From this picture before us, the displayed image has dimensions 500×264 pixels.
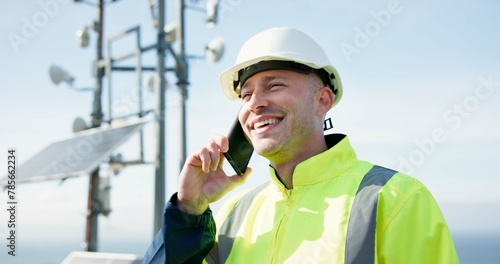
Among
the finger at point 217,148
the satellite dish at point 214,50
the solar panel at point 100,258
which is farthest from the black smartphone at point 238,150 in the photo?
the satellite dish at point 214,50

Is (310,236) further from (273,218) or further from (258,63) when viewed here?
(258,63)

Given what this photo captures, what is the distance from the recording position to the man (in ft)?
6.69

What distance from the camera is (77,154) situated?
9.62 m

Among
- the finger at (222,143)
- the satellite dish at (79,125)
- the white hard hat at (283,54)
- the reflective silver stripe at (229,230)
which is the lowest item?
the reflective silver stripe at (229,230)

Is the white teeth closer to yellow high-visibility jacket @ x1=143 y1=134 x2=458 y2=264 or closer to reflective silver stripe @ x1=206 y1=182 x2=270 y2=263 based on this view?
yellow high-visibility jacket @ x1=143 y1=134 x2=458 y2=264

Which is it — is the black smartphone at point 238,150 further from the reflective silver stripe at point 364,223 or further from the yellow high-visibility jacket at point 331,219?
the reflective silver stripe at point 364,223

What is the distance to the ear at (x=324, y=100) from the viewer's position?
263 cm

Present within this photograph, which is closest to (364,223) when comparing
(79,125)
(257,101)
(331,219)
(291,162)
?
(331,219)

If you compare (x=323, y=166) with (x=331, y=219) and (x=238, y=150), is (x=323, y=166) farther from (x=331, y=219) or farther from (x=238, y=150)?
(x=238, y=150)

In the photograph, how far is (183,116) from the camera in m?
7.75

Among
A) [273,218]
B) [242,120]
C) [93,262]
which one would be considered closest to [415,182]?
[273,218]

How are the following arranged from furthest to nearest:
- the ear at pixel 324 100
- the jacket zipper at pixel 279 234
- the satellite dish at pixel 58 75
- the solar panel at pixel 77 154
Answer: the satellite dish at pixel 58 75, the solar panel at pixel 77 154, the ear at pixel 324 100, the jacket zipper at pixel 279 234

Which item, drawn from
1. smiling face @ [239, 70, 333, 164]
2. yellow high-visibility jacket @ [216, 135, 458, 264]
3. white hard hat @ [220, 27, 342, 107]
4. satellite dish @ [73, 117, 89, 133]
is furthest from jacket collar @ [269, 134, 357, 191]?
satellite dish @ [73, 117, 89, 133]

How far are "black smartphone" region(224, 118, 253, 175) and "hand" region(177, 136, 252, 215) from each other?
111mm
